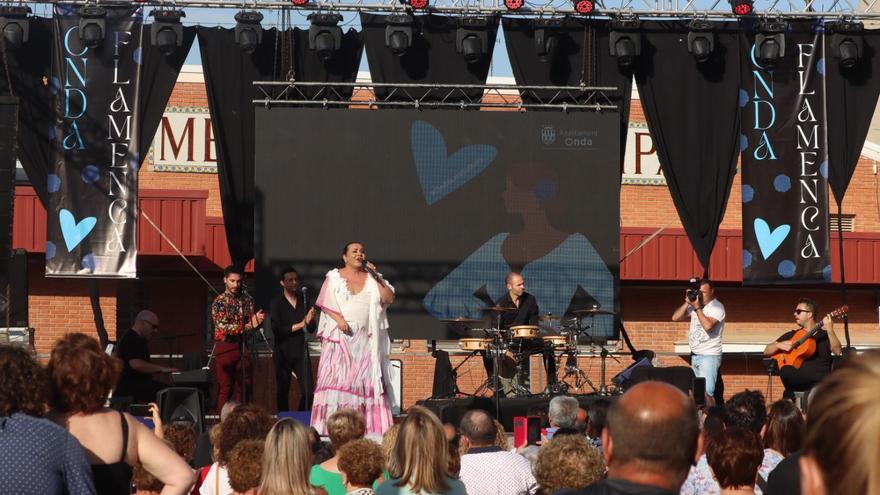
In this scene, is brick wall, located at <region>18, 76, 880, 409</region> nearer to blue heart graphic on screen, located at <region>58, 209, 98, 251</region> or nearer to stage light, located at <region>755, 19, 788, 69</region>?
blue heart graphic on screen, located at <region>58, 209, 98, 251</region>

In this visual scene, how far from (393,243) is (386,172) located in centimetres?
76

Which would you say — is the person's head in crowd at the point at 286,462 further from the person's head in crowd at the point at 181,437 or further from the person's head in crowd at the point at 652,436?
the person's head in crowd at the point at 652,436

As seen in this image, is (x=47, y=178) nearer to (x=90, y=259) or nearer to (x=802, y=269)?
(x=90, y=259)

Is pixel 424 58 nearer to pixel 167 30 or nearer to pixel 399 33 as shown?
pixel 399 33

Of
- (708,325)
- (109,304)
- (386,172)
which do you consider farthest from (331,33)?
(109,304)

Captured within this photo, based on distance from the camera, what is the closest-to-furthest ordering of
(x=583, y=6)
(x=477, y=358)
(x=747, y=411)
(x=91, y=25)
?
(x=747, y=411)
(x=91, y=25)
(x=583, y=6)
(x=477, y=358)

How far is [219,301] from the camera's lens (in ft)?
38.1

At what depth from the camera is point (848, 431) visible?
1.71 metres

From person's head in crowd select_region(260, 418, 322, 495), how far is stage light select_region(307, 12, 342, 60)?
356 inches

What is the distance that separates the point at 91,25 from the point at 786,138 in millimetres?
7547

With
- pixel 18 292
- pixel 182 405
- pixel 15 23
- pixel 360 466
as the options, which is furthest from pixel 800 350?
pixel 15 23

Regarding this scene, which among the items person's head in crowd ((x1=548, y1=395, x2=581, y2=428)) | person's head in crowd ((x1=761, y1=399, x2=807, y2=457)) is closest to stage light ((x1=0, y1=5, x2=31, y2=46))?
person's head in crowd ((x1=548, y1=395, x2=581, y2=428))

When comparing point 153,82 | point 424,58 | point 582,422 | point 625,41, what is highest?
point 625,41

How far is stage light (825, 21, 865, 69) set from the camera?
1342 cm
